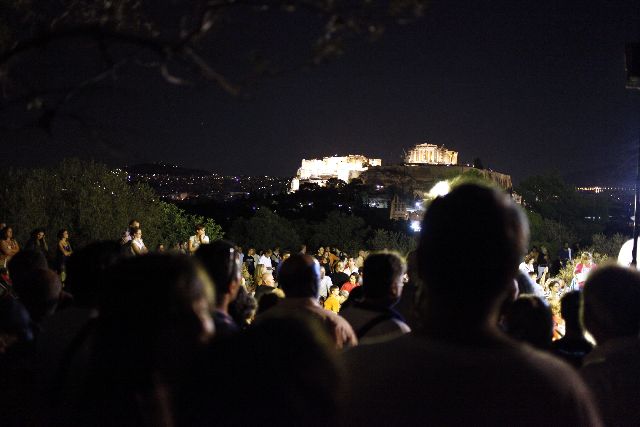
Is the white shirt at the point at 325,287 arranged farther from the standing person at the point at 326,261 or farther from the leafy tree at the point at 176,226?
the leafy tree at the point at 176,226

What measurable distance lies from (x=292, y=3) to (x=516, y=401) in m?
2.71

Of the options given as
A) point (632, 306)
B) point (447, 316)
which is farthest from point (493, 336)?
point (632, 306)

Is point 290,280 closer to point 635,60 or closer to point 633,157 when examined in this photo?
point 633,157

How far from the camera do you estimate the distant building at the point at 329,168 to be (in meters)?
151

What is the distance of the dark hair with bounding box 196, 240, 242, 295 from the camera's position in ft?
11.7

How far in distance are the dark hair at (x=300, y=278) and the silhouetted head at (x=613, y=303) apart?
1721mm

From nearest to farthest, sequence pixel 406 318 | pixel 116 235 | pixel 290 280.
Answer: pixel 290 280 → pixel 406 318 → pixel 116 235

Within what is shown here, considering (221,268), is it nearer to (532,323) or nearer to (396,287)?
(396,287)

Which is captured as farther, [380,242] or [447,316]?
[380,242]

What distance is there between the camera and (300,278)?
12.5 ft

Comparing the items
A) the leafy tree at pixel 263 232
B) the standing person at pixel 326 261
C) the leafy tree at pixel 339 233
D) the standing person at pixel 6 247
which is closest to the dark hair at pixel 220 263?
the standing person at pixel 6 247

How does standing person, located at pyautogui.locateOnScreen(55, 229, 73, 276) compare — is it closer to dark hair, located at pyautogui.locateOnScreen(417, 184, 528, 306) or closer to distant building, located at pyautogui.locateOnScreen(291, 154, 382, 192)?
dark hair, located at pyautogui.locateOnScreen(417, 184, 528, 306)

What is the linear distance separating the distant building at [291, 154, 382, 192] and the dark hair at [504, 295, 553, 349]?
14133 cm

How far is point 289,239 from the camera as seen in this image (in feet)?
170
